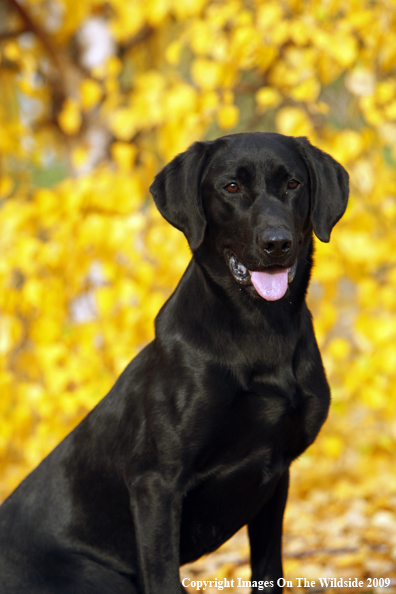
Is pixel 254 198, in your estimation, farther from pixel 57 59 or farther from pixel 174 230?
pixel 57 59

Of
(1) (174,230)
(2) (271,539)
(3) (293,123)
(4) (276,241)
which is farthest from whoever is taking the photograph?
(1) (174,230)

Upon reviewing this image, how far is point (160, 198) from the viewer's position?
212 centimetres

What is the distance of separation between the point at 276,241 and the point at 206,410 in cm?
55

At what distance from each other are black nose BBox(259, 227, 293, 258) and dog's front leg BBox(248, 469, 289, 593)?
0.82 m

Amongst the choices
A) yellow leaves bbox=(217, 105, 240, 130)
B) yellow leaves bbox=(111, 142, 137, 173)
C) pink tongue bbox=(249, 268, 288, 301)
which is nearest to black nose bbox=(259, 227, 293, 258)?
pink tongue bbox=(249, 268, 288, 301)

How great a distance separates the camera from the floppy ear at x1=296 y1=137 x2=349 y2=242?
81.5 inches

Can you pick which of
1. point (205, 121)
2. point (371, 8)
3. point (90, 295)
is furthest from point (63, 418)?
point (371, 8)

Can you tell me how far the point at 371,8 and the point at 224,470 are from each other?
3.16 metres

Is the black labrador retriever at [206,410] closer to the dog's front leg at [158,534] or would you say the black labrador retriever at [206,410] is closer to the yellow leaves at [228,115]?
the dog's front leg at [158,534]

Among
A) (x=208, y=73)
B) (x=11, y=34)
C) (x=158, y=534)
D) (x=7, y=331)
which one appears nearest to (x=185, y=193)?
(x=158, y=534)

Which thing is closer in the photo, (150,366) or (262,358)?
(262,358)

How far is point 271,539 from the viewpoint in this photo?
218cm

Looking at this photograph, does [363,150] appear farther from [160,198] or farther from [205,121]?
[160,198]

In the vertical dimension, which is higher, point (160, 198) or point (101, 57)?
point (101, 57)
